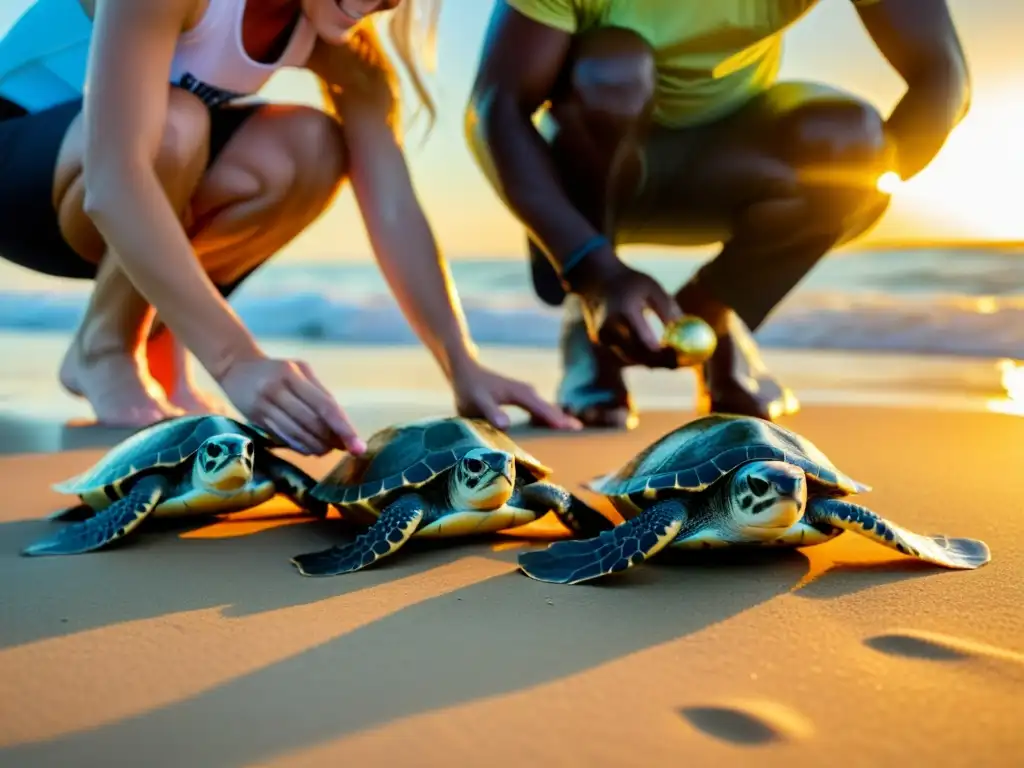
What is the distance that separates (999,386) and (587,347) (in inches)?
51.5

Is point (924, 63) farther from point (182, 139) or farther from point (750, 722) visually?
point (750, 722)

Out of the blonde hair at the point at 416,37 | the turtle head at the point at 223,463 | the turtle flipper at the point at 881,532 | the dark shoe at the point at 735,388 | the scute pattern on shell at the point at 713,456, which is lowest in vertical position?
the turtle head at the point at 223,463

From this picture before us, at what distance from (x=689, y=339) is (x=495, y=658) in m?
0.86

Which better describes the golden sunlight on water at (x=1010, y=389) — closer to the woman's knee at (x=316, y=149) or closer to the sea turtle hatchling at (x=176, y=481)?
the woman's knee at (x=316, y=149)

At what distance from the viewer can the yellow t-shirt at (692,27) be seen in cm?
172

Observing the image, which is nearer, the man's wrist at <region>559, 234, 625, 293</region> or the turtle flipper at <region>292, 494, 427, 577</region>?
the turtle flipper at <region>292, 494, 427, 577</region>

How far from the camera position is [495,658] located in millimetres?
644

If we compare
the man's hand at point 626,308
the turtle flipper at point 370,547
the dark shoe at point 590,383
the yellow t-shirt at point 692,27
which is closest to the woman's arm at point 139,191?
the turtle flipper at point 370,547

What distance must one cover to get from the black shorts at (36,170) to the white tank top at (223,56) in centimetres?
18

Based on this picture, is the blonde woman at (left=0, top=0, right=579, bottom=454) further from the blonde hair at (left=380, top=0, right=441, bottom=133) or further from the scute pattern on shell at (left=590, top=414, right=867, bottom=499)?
the scute pattern on shell at (left=590, top=414, right=867, bottom=499)

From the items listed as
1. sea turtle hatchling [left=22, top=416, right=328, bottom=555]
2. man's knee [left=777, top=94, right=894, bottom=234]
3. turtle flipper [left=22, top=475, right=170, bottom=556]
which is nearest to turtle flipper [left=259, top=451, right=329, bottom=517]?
sea turtle hatchling [left=22, top=416, right=328, bottom=555]

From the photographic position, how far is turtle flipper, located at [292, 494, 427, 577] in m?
0.87

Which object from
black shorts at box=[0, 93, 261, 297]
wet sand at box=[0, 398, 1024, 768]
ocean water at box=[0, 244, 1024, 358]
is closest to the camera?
wet sand at box=[0, 398, 1024, 768]

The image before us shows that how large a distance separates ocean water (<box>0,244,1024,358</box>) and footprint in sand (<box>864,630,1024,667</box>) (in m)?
Result: 3.36
